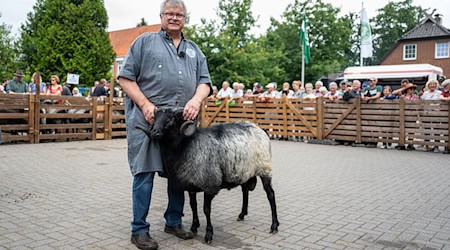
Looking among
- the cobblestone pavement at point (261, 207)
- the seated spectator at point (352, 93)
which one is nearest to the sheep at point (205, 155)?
the cobblestone pavement at point (261, 207)

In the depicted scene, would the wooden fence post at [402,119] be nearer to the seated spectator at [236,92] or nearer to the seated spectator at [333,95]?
the seated spectator at [333,95]

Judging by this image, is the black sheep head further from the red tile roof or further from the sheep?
the red tile roof

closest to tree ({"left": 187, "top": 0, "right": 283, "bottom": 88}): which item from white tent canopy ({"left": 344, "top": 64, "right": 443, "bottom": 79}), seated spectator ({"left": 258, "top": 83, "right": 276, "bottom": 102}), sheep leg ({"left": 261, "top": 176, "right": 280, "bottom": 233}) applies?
white tent canopy ({"left": 344, "top": 64, "right": 443, "bottom": 79})

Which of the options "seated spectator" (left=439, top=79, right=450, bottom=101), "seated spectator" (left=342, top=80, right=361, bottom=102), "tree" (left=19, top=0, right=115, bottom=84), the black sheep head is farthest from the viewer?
"tree" (left=19, top=0, right=115, bottom=84)

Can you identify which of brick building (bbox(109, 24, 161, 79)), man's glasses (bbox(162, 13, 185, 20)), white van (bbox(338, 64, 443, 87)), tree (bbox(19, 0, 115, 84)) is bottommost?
man's glasses (bbox(162, 13, 185, 20))

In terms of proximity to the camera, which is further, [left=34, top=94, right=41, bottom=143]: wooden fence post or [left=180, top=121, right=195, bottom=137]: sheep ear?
[left=34, top=94, right=41, bottom=143]: wooden fence post

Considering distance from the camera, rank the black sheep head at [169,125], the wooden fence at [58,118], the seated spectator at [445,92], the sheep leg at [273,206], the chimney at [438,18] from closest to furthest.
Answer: the black sheep head at [169,125] < the sheep leg at [273,206] < the seated spectator at [445,92] < the wooden fence at [58,118] < the chimney at [438,18]

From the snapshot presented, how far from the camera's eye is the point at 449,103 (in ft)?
38.9

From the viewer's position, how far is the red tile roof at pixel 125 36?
184 feet

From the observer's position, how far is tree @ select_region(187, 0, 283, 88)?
3150 cm

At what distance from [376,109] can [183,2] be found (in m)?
10.5

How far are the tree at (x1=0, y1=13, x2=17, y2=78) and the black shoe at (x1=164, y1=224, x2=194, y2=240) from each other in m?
23.6

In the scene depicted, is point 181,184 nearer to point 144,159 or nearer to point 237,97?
point 144,159

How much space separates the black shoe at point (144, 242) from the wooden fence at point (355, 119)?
10.5m
